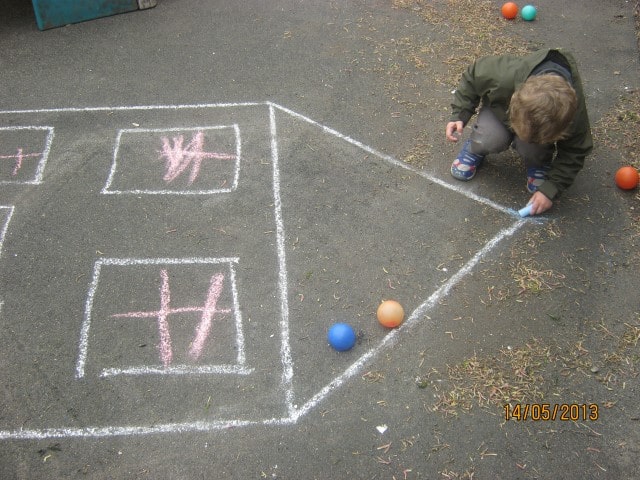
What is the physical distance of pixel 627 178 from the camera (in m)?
4.38

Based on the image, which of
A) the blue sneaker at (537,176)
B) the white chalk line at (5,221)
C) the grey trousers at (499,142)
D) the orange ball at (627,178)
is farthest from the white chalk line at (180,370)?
the orange ball at (627,178)

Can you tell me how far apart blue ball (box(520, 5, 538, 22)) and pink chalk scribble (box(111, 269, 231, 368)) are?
492cm

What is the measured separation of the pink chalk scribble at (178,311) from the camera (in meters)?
3.49

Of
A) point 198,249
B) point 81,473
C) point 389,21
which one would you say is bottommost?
point 81,473

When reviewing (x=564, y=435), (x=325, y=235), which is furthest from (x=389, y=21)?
(x=564, y=435)

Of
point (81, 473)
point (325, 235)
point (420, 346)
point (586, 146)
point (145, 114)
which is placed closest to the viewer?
point (81, 473)

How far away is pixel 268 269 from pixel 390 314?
95 cm

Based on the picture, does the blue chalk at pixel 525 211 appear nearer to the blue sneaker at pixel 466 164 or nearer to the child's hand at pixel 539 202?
the child's hand at pixel 539 202

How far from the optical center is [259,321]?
11.9ft

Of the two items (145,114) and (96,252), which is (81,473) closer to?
(96,252)

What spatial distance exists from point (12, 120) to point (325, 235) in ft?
10.7

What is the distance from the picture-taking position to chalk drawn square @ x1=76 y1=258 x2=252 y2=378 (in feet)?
11.3

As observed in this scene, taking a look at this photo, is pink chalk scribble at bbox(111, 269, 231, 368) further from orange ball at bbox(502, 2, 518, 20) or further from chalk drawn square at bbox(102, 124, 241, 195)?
orange ball at bbox(502, 2, 518, 20)

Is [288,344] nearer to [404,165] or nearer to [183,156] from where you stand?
[404,165]
